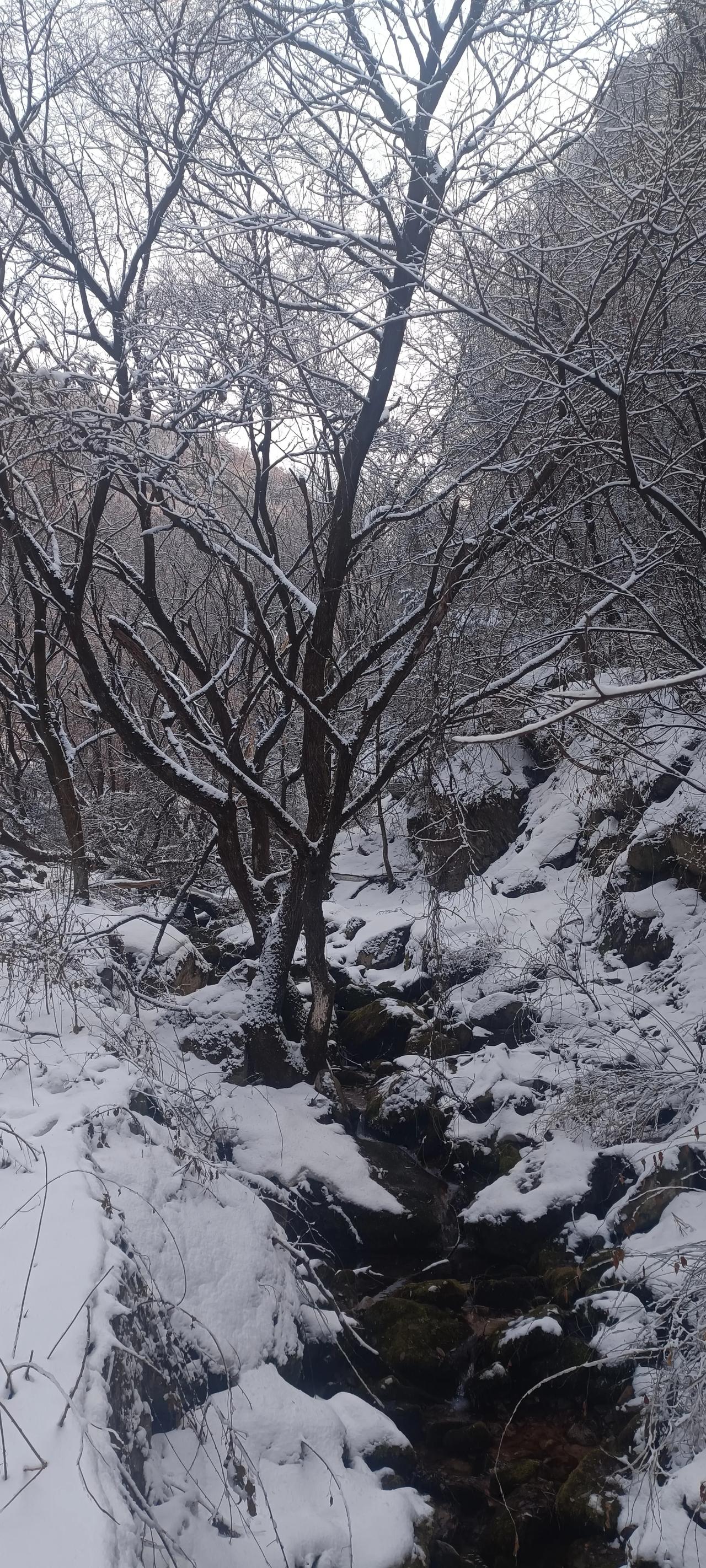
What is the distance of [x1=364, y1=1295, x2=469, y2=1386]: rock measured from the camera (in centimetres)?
527

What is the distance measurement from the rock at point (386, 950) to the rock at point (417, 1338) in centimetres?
480

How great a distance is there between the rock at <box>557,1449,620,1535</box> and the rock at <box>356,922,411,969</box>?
605 centimetres

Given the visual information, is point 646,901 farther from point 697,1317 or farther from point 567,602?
point 697,1317

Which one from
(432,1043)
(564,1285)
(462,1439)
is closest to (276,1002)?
(432,1043)

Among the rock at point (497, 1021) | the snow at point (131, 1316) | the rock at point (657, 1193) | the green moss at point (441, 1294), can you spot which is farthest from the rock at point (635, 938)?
the snow at point (131, 1316)

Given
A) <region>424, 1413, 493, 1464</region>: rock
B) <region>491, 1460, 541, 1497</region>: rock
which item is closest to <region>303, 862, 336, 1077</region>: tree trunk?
<region>424, 1413, 493, 1464</region>: rock

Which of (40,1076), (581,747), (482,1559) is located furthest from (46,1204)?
(581,747)

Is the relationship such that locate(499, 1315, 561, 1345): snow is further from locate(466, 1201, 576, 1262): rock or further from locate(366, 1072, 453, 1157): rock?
locate(366, 1072, 453, 1157): rock

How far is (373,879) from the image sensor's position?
10.2 meters

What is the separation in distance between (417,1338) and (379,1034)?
3.84 meters

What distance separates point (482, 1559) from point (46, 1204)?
2.83 metres

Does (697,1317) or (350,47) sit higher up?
(350,47)

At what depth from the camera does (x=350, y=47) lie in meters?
4.75

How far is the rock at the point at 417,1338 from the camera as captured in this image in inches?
207
